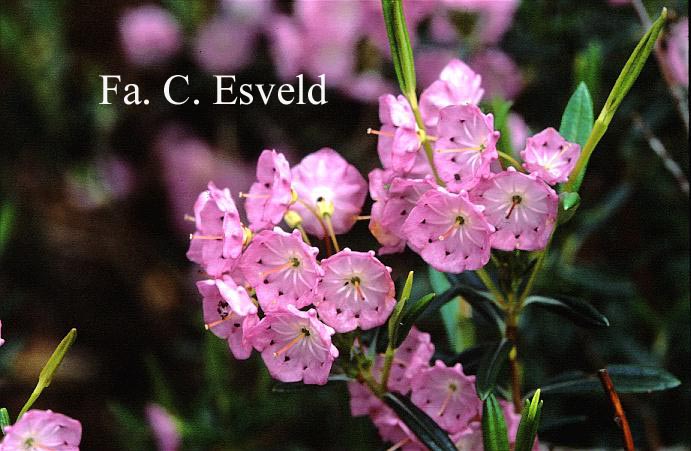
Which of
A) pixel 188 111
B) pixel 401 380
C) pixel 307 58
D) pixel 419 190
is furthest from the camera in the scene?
pixel 188 111

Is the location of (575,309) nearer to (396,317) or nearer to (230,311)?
(396,317)

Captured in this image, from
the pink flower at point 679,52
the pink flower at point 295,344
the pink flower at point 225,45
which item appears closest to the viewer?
the pink flower at point 295,344

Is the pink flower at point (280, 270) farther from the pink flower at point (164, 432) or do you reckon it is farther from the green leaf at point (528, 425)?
the pink flower at point (164, 432)

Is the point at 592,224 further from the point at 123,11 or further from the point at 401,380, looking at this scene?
the point at 123,11

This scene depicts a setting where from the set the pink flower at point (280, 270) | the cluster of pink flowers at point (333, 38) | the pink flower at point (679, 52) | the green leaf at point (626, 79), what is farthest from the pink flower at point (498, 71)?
the pink flower at point (280, 270)

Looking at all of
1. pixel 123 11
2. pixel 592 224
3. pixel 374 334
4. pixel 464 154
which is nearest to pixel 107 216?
pixel 123 11

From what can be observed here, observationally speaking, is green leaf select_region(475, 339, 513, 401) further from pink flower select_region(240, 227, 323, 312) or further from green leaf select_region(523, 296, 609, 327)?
pink flower select_region(240, 227, 323, 312)

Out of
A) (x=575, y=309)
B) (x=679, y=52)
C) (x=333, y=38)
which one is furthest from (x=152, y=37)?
(x=575, y=309)
